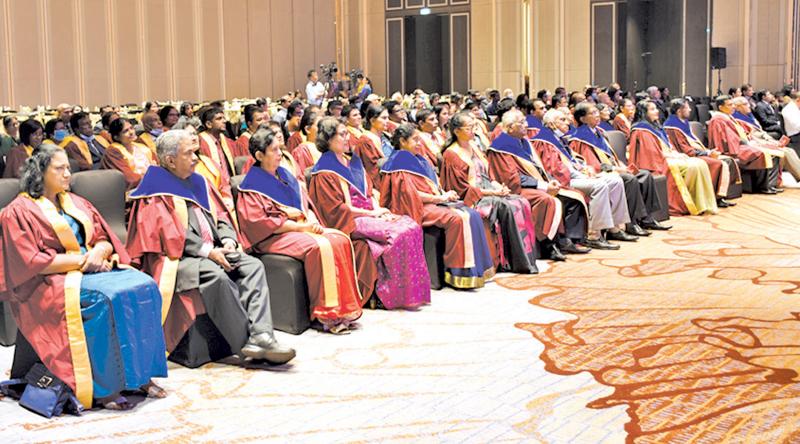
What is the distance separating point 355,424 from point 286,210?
2077mm

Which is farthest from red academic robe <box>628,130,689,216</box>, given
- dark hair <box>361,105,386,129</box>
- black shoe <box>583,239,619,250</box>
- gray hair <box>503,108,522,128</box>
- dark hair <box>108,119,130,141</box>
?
dark hair <box>108,119,130,141</box>

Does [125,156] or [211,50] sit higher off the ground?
[211,50]

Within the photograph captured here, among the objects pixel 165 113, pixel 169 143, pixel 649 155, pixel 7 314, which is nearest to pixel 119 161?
pixel 165 113

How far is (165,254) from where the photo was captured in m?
5.07

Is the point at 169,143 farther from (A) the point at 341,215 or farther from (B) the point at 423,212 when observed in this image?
(B) the point at 423,212

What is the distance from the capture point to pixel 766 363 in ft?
16.4

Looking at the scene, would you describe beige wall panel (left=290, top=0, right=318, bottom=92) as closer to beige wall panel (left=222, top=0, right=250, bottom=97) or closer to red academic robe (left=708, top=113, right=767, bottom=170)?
beige wall panel (left=222, top=0, right=250, bottom=97)

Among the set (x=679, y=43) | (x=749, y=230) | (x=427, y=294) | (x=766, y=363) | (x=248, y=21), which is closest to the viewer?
(x=766, y=363)

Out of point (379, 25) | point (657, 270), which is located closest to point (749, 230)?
point (657, 270)

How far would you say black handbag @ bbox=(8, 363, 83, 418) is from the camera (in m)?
4.34

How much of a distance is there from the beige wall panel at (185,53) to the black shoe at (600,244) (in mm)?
10030

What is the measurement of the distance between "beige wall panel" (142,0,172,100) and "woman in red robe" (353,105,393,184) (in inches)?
335

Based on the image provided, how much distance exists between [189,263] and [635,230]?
5.15 metres

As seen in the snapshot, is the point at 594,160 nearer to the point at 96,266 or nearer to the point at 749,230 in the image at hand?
the point at 749,230
